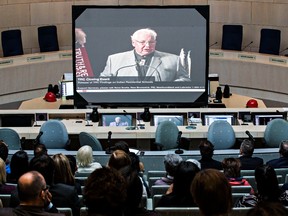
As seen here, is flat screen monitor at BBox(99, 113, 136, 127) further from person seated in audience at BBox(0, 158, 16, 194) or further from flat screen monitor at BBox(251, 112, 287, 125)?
person seated in audience at BBox(0, 158, 16, 194)

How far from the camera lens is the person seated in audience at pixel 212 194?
3.31 m

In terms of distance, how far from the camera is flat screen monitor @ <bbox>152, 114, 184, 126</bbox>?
31.7 ft

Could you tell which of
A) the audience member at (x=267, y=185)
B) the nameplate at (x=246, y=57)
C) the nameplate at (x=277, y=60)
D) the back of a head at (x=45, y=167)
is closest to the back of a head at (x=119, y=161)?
the back of a head at (x=45, y=167)

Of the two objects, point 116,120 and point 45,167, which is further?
point 116,120

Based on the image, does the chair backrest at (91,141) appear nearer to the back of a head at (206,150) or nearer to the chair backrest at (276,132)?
the back of a head at (206,150)

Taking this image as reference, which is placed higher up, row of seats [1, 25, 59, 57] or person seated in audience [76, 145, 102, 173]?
row of seats [1, 25, 59, 57]

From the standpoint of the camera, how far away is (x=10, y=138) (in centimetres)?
872

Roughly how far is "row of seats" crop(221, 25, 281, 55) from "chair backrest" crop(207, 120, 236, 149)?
19.6 ft

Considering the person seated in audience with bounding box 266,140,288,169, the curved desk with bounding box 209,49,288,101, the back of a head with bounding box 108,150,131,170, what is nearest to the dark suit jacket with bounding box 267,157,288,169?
the person seated in audience with bounding box 266,140,288,169

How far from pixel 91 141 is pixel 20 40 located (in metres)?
6.59

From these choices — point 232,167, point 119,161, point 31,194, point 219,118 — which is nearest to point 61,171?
point 119,161

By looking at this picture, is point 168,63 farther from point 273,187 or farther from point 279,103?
point 273,187

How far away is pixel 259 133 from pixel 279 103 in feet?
16.7

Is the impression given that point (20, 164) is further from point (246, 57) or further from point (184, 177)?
point (246, 57)
